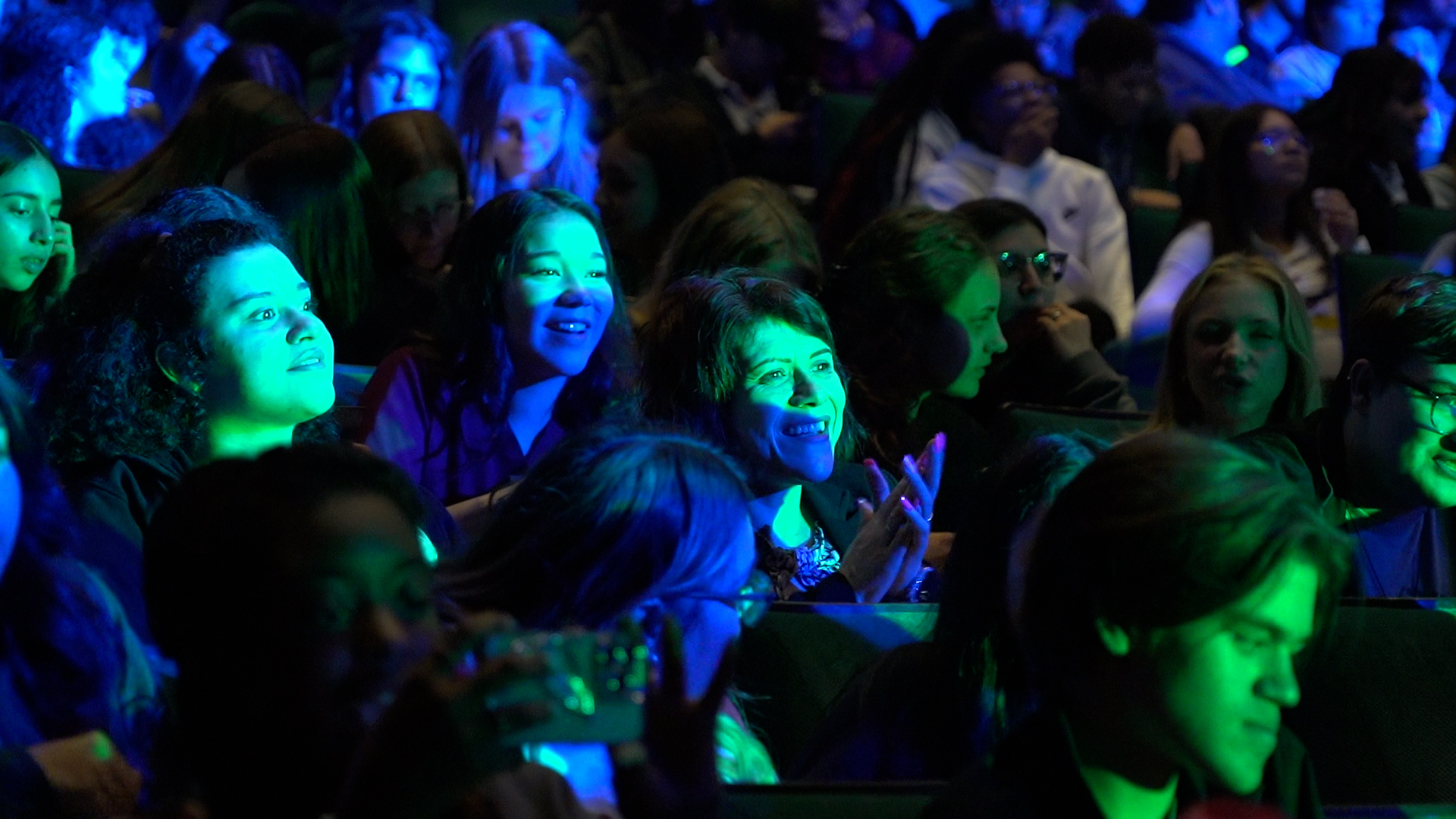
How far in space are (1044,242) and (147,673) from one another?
218cm

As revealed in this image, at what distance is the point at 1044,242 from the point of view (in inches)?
125

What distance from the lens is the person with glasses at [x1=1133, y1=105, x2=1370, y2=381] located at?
363 centimetres

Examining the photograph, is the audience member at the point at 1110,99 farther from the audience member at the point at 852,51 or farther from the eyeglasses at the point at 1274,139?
the audience member at the point at 852,51

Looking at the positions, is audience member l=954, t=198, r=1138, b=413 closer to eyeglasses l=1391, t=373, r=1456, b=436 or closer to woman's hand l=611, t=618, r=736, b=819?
eyeglasses l=1391, t=373, r=1456, b=436

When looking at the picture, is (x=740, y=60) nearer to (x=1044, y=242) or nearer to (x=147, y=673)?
(x=1044, y=242)

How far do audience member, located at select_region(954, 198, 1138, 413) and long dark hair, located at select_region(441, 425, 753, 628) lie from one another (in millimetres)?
1805

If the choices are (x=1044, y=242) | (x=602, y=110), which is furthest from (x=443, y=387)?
(x=602, y=110)

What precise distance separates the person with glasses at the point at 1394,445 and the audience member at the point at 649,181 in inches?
52.8

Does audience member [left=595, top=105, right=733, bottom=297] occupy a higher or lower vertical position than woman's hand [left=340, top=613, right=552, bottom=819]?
higher

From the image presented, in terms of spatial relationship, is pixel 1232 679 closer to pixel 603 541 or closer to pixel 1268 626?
pixel 1268 626

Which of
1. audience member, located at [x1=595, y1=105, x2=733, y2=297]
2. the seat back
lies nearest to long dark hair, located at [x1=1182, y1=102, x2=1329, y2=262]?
the seat back

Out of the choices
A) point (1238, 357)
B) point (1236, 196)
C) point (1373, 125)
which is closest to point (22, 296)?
point (1238, 357)

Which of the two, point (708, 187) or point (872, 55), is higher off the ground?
point (872, 55)

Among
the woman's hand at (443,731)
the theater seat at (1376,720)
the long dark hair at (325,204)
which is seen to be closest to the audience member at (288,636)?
the woman's hand at (443,731)
